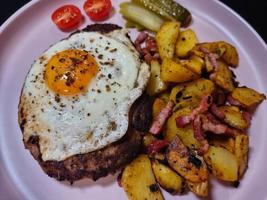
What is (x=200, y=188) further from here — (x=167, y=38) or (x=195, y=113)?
(x=167, y=38)

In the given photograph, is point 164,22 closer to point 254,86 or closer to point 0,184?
point 254,86

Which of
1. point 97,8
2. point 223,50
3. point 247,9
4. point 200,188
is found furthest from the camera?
point 247,9

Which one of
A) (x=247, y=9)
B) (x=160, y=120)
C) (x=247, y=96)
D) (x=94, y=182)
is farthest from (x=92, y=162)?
(x=247, y=9)

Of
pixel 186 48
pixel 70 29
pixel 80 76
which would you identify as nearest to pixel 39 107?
pixel 80 76

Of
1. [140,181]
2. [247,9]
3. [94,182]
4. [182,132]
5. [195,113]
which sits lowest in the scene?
[94,182]

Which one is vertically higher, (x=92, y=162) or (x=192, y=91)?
(x=192, y=91)

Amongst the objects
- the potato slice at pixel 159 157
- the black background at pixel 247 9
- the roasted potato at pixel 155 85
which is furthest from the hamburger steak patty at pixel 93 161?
the black background at pixel 247 9

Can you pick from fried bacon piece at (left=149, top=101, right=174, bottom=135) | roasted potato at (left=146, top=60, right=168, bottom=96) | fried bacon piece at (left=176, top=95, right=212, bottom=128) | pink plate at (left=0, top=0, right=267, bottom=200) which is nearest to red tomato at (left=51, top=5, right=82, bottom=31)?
pink plate at (left=0, top=0, right=267, bottom=200)
